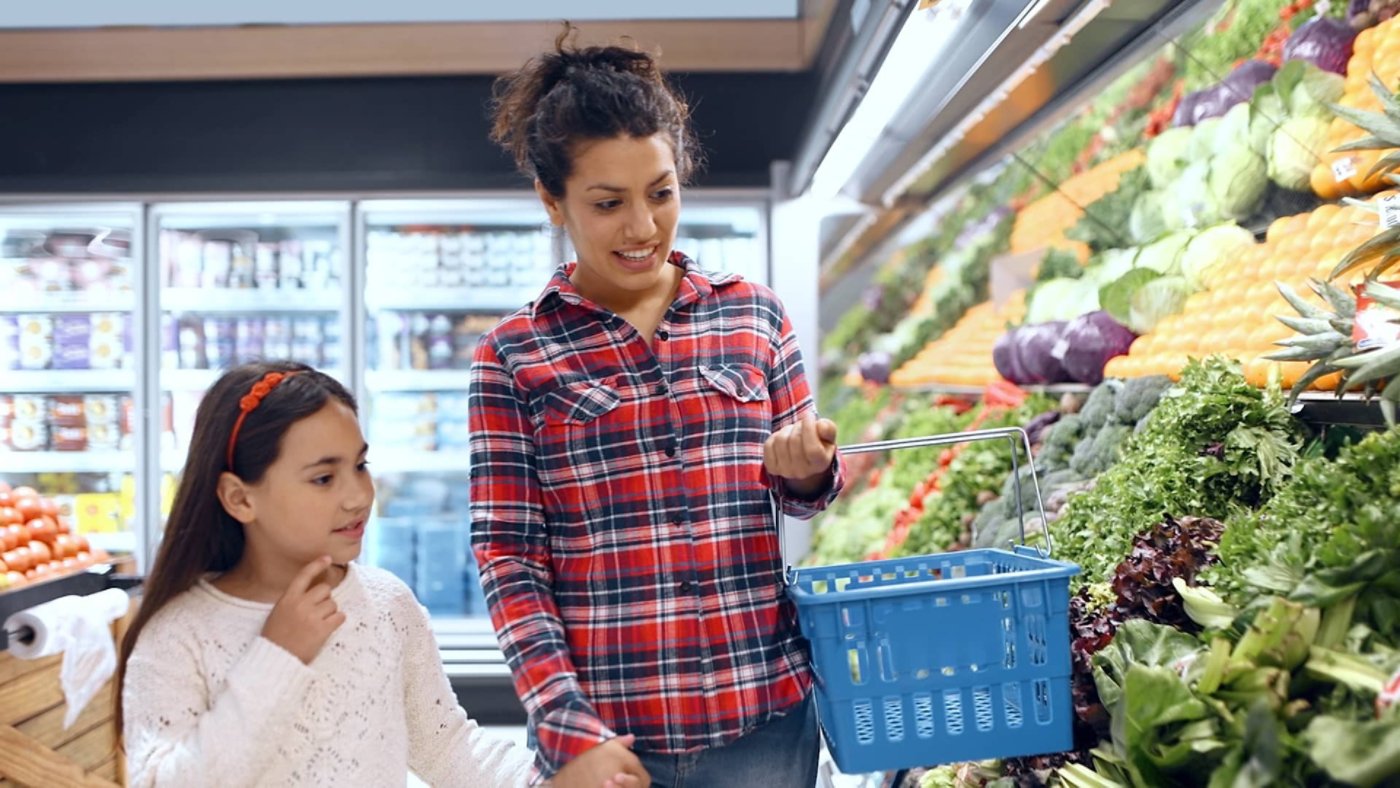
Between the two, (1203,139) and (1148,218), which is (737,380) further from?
(1148,218)

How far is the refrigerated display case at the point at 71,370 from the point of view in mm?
5566

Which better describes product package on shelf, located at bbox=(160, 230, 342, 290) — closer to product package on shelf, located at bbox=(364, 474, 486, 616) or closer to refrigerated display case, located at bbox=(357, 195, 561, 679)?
refrigerated display case, located at bbox=(357, 195, 561, 679)

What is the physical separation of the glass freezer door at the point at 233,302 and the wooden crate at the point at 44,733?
2135 millimetres

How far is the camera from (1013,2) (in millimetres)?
2084

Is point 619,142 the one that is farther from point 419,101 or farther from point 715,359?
point 419,101

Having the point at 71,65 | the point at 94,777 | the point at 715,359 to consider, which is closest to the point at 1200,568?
the point at 715,359

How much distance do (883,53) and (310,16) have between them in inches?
142

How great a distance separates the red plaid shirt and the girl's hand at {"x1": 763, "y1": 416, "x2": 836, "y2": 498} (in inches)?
5.8

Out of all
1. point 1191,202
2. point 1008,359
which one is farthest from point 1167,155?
point 1008,359

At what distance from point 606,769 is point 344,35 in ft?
15.0

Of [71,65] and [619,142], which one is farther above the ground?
[71,65]

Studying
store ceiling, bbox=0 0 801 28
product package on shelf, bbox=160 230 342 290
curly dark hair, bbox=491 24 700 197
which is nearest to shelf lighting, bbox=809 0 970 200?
curly dark hair, bbox=491 24 700 197

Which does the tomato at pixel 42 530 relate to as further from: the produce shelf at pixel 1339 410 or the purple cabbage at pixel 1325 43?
the purple cabbage at pixel 1325 43

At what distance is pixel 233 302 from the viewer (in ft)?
18.2
